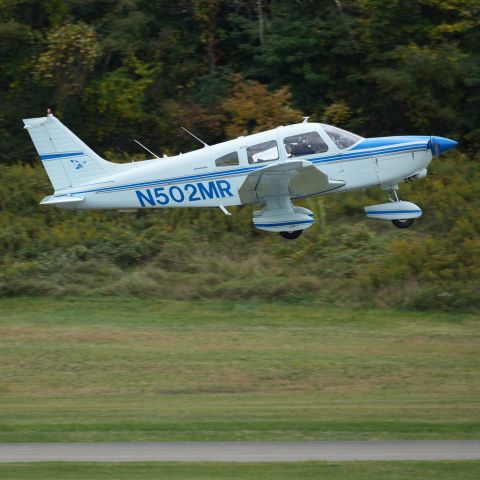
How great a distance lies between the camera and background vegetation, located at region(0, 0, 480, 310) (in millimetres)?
20531

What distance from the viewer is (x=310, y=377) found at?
15109 millimetres

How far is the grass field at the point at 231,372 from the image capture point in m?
12.3

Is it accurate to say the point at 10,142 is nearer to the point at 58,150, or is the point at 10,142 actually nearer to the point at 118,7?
the point at 118,7

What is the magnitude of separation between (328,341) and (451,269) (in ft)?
13.0

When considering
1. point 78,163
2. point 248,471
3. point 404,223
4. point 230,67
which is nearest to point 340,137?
point 404,223

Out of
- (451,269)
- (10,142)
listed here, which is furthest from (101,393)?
(10,142)

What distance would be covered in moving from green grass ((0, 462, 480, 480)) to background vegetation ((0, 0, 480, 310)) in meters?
9.19

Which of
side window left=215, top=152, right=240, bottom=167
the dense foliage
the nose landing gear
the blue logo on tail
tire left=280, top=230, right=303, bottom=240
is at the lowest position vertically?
the dense foliage

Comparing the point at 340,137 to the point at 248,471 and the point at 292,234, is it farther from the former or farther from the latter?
the point at 248,471

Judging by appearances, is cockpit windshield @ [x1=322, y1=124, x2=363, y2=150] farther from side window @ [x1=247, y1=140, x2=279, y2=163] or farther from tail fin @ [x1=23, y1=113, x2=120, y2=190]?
tail fin @ [x1=23, y1=113, x2=120, y2=190]

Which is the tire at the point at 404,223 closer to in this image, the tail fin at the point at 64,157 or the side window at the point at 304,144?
the side window at the point at 304,144

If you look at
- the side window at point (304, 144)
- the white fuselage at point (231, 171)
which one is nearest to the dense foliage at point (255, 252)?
the white fuselage at point (231, 171)

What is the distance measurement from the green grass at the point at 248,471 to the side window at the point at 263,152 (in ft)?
28.1

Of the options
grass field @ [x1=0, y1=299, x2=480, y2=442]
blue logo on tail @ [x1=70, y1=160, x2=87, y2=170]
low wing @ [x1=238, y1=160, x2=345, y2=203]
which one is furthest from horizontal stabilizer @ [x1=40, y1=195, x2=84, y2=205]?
low wing @ [x1=238, y1=160, x2=345, y2=203]
